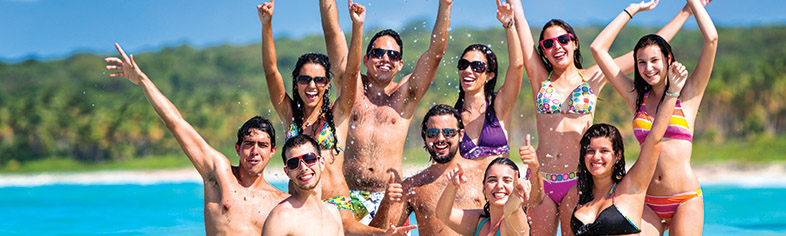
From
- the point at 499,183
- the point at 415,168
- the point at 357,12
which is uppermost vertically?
the point at 415,168

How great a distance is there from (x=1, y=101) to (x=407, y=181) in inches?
2740

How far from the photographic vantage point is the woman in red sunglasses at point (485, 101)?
659 centimetres

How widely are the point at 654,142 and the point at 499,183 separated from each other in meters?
1.08

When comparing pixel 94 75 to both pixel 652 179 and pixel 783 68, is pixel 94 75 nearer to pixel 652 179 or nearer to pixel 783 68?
pixel 783 68

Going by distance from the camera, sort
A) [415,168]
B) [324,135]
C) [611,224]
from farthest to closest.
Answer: [415,168]
[324,135]
[611,224]

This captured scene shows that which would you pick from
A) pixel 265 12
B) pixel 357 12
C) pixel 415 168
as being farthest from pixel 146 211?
pixel 357 12

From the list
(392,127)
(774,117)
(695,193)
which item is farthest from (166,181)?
(774,117)

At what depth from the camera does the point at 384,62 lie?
23.3 ft

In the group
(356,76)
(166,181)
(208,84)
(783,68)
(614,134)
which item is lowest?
(614,134)

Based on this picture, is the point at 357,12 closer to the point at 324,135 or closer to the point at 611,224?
the point at 324,135

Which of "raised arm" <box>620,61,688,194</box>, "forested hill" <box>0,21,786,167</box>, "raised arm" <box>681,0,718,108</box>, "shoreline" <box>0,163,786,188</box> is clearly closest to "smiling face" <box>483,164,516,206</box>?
"raised arm" <box>620,61,688,194</box>

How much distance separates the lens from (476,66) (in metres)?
6.72

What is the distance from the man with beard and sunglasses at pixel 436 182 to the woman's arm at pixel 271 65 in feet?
4.16

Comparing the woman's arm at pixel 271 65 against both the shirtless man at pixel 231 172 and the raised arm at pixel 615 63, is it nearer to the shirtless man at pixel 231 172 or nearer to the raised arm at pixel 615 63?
the shirtless man at pixel 231 172
